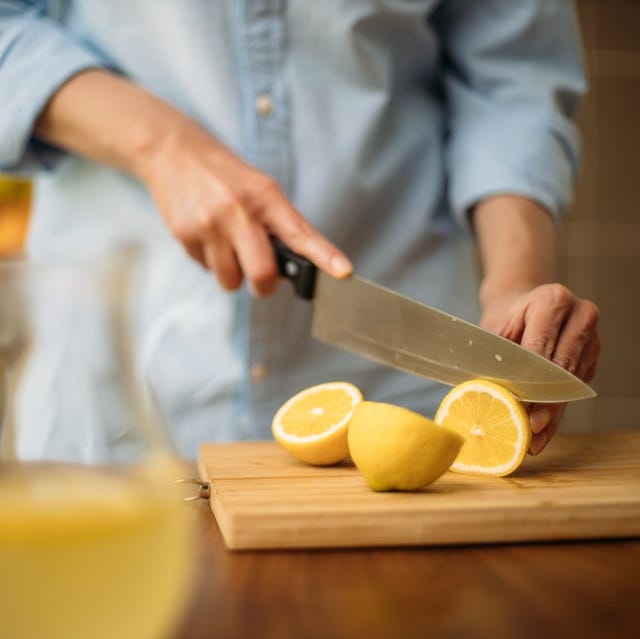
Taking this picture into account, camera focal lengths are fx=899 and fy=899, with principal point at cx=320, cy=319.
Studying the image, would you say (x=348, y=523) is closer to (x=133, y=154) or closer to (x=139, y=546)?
(x=139, y=546)

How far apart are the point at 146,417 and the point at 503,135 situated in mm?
1200

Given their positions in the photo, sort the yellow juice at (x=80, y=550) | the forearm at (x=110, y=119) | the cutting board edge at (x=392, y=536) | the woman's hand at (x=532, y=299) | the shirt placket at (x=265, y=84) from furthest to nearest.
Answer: the shirt placket at (x=265, y=84) < the forearm at (x=110, y=119) < the woman's hand at (x=532, y=299) < the cutting board edge at (x=392, y=536) < the yellow juice at (x=80, y=550)

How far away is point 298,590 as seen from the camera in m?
0.65

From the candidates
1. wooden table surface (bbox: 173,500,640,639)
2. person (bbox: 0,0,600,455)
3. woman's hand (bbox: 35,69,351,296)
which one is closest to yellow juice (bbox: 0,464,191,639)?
wooden table surface (bbox: 173,500,640,639)

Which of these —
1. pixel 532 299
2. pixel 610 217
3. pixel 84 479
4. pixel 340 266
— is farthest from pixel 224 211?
pixel 610 217

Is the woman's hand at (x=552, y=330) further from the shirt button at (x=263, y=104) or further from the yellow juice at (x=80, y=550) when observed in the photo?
the yellow juice at (x=80, y=550)

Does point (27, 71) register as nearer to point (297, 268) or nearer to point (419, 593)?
point (297, 268)

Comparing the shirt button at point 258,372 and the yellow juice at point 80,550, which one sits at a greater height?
the yellow juice at point 80,550

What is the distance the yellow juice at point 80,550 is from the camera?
365mm

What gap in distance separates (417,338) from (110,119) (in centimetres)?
53

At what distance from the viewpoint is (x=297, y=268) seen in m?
1.18

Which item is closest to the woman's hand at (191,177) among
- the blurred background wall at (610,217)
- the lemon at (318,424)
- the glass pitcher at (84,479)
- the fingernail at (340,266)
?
the fingernail at (340,266)

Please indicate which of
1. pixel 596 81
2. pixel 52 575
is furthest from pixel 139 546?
pixel 596 81

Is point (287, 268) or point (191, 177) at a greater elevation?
point (191, 177)
